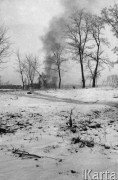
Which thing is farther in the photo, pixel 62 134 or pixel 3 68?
pixel 3 68

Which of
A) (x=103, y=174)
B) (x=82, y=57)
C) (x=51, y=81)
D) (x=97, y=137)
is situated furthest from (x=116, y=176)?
(x=51, y=81)

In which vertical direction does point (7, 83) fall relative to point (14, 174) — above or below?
above

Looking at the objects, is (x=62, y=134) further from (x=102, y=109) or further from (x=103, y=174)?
(x=102, y=109)

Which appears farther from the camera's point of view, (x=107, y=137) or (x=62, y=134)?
(x=62, y=134)

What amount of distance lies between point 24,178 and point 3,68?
26.2 meters

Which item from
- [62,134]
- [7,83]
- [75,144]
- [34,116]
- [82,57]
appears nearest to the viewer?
[75,144]

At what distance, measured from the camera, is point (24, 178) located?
3.96m

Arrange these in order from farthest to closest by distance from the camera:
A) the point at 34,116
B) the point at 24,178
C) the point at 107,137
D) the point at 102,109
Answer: the point at 102,109 < the point at 34,116 < the point at 107,137 < the point at 24,178

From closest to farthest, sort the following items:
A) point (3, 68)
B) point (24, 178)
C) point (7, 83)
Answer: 1. point (24, 178)
2. point (3, 68)
3. point (7, 83)

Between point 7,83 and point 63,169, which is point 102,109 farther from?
point 7,83

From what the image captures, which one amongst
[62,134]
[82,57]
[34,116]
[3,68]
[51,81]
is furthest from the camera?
[51,81]

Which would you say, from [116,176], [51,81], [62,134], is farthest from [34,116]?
[51,81]

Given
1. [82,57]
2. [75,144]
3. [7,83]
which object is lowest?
[75,144]

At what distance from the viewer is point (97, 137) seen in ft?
23.6
